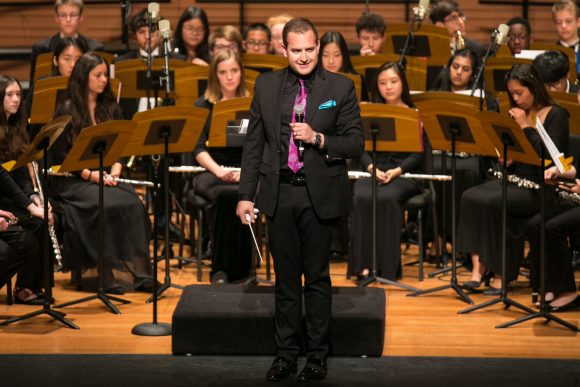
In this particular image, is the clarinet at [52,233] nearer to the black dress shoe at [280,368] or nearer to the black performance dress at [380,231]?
the black performance dress at [380,231]

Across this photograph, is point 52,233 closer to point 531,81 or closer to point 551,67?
point 531,81

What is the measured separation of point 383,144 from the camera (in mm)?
6293

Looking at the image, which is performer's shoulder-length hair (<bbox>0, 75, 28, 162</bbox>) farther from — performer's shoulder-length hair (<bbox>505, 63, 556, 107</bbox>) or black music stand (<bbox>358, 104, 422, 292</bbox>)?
performer's shoulder-length hair (<bbox>505, 63, 556, 107</bbox>)

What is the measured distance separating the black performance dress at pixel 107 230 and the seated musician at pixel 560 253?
2.34m

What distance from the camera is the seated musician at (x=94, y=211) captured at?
6371 millimetres

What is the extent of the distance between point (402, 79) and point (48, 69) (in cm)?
274

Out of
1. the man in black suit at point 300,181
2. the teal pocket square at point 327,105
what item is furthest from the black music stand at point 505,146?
the teal pocket square at point 327,105

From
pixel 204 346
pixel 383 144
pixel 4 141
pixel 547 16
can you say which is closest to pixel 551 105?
pixel 383 144

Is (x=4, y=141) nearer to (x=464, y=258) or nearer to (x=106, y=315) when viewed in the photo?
(x=106, y=315)

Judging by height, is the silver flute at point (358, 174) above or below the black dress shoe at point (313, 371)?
above

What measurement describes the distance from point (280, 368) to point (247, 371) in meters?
0.23

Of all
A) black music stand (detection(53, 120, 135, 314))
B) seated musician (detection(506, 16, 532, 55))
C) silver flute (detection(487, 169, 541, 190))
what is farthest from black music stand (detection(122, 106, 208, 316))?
seated musician (detection(506, 16, 532, 55))

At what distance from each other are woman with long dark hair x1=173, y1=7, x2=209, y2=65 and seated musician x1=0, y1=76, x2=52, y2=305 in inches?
94.2

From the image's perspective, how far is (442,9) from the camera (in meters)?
8.68
